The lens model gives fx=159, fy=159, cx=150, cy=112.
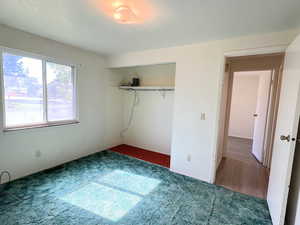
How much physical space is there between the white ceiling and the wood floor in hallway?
2.29m

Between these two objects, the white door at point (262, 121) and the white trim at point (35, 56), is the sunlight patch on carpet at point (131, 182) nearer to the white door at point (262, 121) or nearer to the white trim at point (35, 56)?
the white trim at point (35, 56)

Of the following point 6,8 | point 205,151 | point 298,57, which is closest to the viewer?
point 298,57

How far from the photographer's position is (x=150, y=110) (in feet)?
13.3

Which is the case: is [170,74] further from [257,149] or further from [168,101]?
[257,149]

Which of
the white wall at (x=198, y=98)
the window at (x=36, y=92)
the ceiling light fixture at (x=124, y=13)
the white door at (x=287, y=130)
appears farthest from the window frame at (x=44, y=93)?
the white door at (x=287, y=130)

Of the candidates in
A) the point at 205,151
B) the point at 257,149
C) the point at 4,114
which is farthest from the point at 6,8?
the point at 257,149

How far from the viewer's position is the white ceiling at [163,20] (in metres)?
1.55

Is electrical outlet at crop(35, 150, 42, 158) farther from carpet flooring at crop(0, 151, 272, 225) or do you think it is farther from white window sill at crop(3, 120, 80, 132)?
white window sill at crop(3, 120, 80, 132)

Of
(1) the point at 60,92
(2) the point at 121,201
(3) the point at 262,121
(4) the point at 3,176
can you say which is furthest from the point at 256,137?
(4) the point at 3,176

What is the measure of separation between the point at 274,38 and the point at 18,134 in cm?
393

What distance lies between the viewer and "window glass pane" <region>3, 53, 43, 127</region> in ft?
7.78

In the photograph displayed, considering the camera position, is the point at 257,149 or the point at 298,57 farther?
the point at 257,149

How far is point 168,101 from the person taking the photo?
3.75 metres

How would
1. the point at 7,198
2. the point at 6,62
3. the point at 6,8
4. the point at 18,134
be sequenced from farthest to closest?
the point at 18,134 < the point at 6,62 < the point at 7,198 < the point at 6,8
